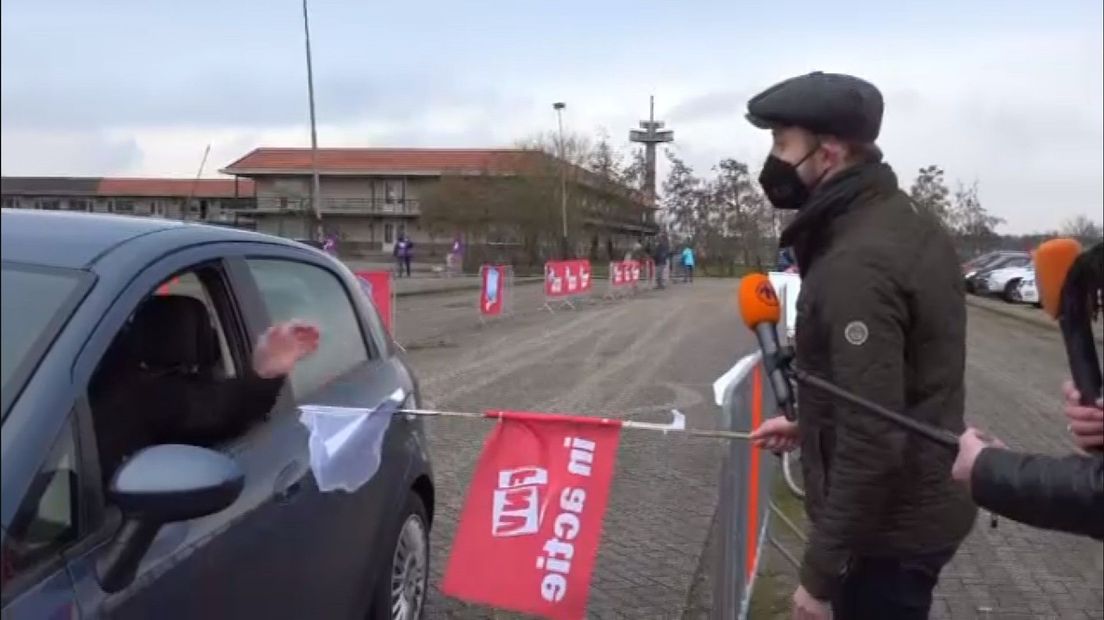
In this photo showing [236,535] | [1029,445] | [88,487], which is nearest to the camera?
[88,487]

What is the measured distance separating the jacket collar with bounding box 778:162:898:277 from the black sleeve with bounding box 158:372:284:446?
5.47 ft

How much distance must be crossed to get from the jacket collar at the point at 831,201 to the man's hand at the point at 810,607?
0.79 meters

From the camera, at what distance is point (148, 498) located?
253cm

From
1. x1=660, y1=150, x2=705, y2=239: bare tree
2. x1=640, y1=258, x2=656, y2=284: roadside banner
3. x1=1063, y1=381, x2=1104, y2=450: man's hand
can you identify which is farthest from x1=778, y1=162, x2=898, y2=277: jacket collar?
x1=640, y1=258, x2=656, y2=284: roadside banner

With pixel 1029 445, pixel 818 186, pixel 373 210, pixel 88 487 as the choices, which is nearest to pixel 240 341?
pixel 88 487

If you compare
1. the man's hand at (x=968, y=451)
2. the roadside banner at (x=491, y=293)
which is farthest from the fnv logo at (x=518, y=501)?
the roadside banner at (x=491, y=293)

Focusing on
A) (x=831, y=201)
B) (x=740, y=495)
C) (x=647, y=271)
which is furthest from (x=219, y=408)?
(x=647, y=271)

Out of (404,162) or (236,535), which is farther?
(404,162)

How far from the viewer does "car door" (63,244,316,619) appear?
264cm

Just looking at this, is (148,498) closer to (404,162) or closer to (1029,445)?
(1029,445)

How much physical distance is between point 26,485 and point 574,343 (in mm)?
16835

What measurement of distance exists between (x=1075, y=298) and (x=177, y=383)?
2.33 m

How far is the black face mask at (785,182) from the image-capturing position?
280 cm

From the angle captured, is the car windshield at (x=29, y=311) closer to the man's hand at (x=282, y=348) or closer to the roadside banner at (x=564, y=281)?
the man's hand at (x=282, y=348)
